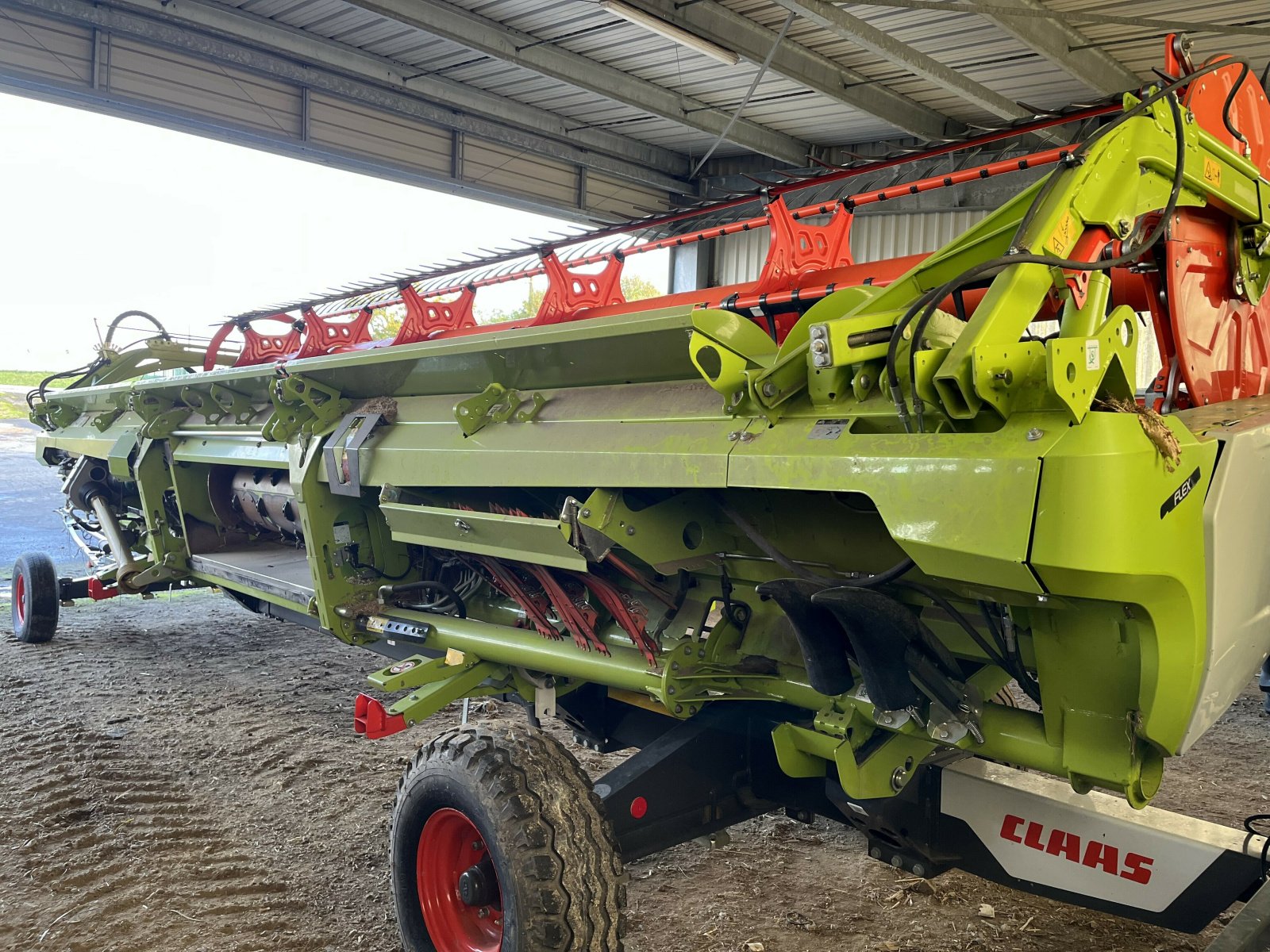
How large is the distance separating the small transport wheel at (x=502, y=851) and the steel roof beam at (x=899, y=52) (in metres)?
4.86

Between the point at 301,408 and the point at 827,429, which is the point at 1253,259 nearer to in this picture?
the point at 827,429

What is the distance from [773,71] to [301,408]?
19.5ft

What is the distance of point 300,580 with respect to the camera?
4.25m

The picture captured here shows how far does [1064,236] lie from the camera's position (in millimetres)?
1763

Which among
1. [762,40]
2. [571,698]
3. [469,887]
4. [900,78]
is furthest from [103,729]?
[900,78]

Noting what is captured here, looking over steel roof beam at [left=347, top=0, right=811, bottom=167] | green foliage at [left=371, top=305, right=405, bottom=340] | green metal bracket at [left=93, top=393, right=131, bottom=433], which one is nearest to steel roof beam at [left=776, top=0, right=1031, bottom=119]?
steel roof beam at [left=347, top=0, right=811, bottom=167]

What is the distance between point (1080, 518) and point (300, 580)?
3.55 metres

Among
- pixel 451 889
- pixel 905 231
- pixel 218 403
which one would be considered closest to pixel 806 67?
pixel 905 231

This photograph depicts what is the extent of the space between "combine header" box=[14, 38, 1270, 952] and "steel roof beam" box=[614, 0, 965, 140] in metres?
4.45

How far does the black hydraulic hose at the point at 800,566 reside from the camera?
191 centimetres

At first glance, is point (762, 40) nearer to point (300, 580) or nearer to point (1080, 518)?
point (300, 580)

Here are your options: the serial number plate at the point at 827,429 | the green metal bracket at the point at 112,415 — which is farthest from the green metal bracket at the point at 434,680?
the green metal bracket at the point at 112,415

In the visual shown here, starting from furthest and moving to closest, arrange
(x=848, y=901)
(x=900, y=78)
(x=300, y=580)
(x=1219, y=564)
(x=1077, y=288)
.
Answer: (x=900, y=78)
(x=300, y=580)
(x=848, y=901)
(x=1077, y=288)
(x=1219, y=564)

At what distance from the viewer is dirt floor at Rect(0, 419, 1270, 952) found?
9.40 feet
